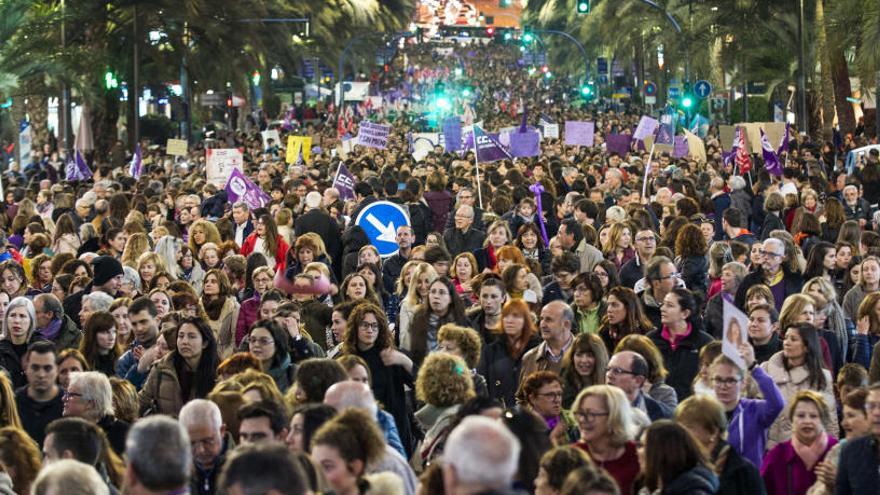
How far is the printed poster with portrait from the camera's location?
8.81m

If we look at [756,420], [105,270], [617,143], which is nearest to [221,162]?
[617,143]

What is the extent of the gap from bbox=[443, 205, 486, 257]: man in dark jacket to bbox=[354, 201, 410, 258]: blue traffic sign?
814 millimetres

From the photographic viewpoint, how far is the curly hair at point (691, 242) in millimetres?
14516

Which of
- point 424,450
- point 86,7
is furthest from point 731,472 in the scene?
point 86,7

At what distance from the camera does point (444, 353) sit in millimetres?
9203

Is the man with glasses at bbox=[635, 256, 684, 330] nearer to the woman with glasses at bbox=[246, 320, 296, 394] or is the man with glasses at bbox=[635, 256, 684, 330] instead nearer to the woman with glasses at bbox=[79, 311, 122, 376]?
the woman with glasses at bbox=[246, 320, 296, 394]

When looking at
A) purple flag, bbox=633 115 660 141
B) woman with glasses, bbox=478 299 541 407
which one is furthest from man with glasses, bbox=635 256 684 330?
purple flag, bbox=633 115 660 141

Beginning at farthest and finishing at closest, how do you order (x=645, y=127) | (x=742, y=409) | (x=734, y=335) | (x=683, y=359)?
(x=645, y=127) < (x=683, y=359) < (x=742, y=409) < (x=734, y=335)

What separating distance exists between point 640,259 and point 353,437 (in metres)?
8.62

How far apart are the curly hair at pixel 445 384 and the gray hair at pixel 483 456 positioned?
3.90 meters

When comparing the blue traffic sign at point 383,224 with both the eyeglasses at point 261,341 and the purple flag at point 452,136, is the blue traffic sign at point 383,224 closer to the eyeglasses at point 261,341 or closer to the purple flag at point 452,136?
the eyeglasses at point 261,341

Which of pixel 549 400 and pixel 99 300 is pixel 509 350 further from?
pixel 99 300

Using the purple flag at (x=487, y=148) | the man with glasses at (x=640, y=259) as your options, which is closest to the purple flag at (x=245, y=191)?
the purple flag at (x=487, y=148)

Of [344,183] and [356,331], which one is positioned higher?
[344,183]
